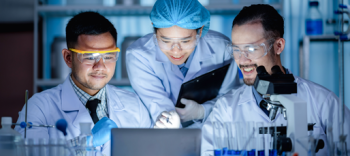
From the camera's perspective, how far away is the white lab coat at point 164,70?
2248 mm

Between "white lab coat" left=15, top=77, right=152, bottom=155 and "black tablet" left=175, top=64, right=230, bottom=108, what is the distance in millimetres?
322

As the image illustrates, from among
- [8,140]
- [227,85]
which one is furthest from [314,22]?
[8,140]

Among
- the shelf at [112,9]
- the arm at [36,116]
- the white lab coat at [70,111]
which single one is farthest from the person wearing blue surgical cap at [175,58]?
the arm at [36,116]

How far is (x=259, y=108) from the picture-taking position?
2.06m

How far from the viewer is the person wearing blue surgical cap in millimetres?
2049

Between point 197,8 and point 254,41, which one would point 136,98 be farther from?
point 254,41

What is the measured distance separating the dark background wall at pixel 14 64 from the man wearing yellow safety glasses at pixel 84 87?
1107mm

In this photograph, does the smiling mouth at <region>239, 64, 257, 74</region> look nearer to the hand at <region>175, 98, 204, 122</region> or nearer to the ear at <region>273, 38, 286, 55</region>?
the ear at <region>273, 38, 286, 55</region>

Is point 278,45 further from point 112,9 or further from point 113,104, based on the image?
point 112,9

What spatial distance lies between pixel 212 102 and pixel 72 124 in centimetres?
97

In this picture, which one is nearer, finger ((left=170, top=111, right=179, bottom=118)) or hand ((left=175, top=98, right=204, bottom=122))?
finger ((left=170, top=111, right=179, bottom=118))

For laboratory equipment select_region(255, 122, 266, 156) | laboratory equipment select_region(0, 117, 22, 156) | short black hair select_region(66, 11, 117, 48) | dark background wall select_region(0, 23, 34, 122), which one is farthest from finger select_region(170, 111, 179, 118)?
dark background wall select_region(0, 23, 34, 122)

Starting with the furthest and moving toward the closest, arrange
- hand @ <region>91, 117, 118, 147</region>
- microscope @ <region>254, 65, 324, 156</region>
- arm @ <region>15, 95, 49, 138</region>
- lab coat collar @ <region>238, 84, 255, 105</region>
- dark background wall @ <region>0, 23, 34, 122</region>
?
dark background wall @ <region>0, 23, 34, 122</region>, lab coat collar @ <region>238, 84, 255, 105</region>, arm @ <region>15, 95, 49, 138</region>, hand @ <region>91, 117, 118, 147</region>, microscope @ <region>254, 65, 324, 156</region>

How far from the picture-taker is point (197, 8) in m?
2.11
